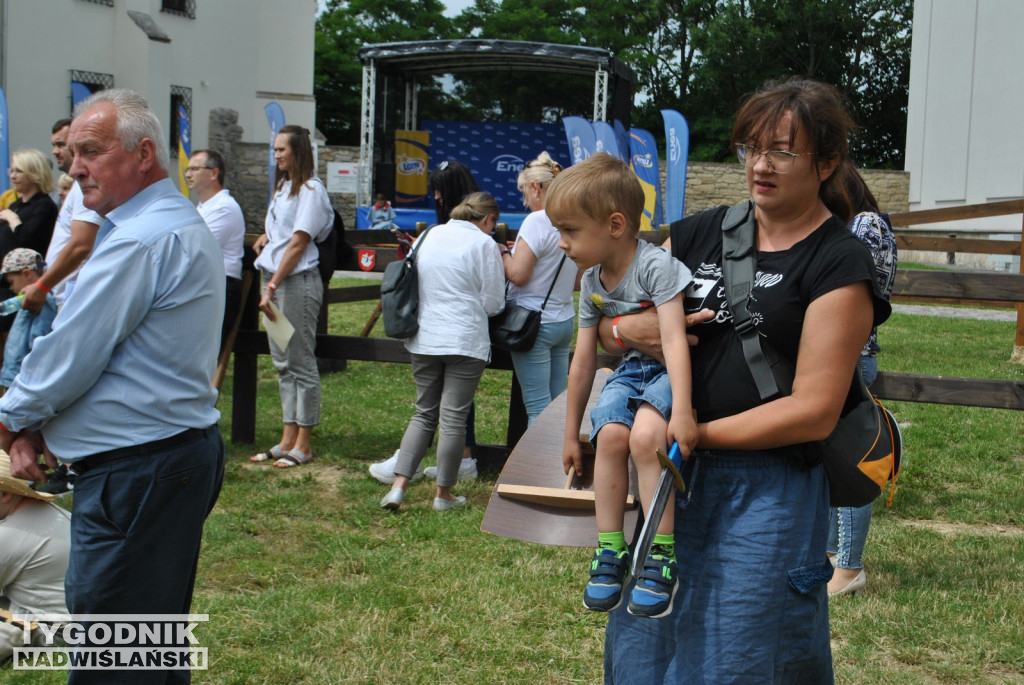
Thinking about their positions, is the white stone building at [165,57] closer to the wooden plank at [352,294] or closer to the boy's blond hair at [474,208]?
the wooden plank at [352,294]

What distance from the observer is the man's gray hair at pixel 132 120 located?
2.81m

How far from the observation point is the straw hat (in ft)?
12.6

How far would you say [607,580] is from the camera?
223cm

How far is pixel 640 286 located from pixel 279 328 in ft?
14.9

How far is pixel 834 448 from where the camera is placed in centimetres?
220

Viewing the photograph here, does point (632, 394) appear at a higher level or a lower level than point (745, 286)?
lower

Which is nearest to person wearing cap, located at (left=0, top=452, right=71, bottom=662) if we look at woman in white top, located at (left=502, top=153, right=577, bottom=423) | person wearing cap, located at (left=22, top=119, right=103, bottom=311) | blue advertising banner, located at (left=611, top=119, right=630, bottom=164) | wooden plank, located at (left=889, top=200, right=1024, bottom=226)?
person wearing cap, located at (left=22, top=119, right=103, bottom=311)

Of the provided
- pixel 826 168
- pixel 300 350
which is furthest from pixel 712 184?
pixel 826 168

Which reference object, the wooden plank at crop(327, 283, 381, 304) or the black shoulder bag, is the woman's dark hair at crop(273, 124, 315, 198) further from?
the black shoulder bag

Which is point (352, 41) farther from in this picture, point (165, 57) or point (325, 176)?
point (165, 57)

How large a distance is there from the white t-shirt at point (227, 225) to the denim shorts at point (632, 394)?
15.8ft

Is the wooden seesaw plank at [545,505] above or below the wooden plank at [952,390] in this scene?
above

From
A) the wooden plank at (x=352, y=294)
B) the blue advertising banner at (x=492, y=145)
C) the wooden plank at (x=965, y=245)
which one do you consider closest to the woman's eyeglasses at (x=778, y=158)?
the wooden plank at (x=352, y=294)

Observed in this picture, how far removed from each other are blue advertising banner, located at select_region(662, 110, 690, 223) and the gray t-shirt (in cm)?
1272
